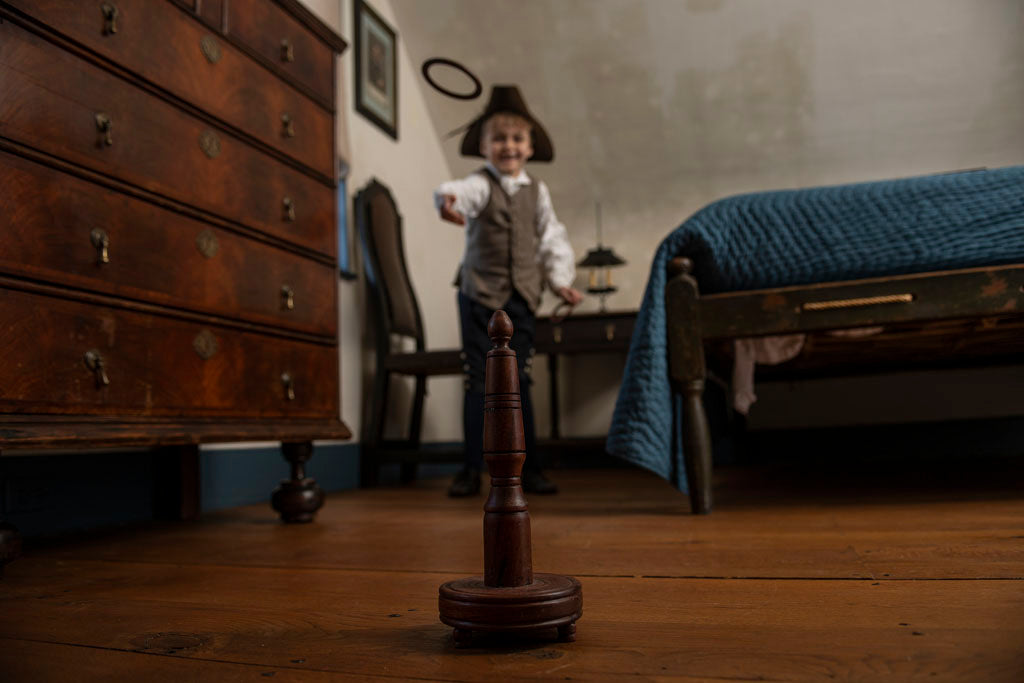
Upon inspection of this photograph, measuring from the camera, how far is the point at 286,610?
0.88 m

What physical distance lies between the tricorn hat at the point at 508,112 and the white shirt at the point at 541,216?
0.58 feet

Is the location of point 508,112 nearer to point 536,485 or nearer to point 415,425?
point 536,485

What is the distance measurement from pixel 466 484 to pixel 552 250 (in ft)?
2.50

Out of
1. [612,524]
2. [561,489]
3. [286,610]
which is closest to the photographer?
[286,610]

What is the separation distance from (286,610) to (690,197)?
11.0 feet

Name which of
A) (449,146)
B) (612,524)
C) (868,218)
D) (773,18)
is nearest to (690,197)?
(773,18)

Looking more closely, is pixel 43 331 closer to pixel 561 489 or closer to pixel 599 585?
pixel 599 585

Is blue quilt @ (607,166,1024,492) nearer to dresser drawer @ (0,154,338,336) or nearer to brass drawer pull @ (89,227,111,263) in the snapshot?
dresser drawer @ (0,154,338,336)

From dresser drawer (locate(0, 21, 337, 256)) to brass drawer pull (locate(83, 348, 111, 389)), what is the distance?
0.30 m

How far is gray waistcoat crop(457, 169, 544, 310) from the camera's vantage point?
2.48 meters

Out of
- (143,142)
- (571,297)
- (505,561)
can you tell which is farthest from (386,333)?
(505,561)

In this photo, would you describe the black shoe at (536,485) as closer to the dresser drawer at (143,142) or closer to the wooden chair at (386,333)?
the wooden chair at (386,333)

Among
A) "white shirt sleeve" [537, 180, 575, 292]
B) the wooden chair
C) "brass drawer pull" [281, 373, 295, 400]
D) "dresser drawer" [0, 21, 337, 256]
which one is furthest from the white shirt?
"brass drawer pull" [281, 373, 295, 400]

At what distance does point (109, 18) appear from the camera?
134cm
